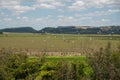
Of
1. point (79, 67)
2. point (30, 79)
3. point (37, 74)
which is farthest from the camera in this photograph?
point (79, 67)

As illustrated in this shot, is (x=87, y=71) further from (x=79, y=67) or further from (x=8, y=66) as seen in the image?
(x=8, y=66)

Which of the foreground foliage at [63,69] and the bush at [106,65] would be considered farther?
the bush at [106,65]

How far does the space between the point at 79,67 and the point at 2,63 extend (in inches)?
434

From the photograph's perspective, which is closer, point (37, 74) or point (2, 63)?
point (37, 74)

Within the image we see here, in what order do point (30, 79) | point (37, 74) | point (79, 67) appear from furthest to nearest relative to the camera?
1. point (79, 67)
2. point (37, 74)
3. point (30, 79)

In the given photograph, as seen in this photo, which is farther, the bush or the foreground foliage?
the bush

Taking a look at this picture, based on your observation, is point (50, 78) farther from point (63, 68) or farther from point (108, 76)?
point (108, 76)

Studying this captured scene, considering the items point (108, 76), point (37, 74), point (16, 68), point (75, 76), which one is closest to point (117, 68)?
point (108, 76)

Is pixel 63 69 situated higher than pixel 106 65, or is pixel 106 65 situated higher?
pixel 63 69

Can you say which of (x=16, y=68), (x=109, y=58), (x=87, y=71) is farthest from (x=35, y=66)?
(x=109, y=58)

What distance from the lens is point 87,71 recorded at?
170 ft

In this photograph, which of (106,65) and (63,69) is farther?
(106,65)

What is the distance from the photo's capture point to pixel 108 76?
4706 cm

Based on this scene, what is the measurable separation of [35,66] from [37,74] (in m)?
3.83
